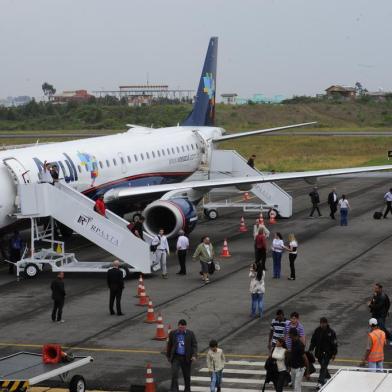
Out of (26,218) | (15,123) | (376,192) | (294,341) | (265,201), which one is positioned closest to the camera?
(294,341)

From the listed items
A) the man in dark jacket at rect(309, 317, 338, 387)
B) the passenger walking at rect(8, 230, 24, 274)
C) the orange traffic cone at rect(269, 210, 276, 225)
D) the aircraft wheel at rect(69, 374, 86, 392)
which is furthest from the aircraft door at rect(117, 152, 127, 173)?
the aircraft wheel at rect(69, 374, 86, 392)

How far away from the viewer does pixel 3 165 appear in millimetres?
32969

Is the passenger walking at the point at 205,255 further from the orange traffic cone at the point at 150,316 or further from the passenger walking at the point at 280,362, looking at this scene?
the passenger walking at the point at 280,362

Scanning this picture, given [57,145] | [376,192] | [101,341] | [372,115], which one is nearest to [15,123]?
[372,115]

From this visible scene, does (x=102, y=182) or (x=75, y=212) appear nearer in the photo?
(x=75, y=212)

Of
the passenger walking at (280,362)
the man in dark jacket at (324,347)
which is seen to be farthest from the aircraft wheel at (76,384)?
the man in dark jacket at (324,347)

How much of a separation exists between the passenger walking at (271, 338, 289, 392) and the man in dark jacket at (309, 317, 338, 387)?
1.14 metres

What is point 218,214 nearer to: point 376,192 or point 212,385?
point 376,192

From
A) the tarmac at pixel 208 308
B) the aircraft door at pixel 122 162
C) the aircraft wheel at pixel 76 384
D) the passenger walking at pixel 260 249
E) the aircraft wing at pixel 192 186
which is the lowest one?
the tarmac at pixel 208 308

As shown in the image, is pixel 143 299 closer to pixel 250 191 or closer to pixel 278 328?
pixel 278 328

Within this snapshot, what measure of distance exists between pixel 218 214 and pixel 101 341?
2525 cm

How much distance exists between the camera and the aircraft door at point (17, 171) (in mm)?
32688

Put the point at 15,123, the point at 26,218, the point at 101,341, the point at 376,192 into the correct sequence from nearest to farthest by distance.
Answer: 1. the point at 101,341
2. the point at 26,218
3. the point at 376,192
4. the point at 15,123

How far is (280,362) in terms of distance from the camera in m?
18.5
